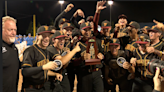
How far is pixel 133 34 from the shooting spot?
4230mm

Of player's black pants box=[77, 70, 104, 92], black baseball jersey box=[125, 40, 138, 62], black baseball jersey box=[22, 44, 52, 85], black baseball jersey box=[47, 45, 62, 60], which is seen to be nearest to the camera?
black baseball jersey box=[22, 44, 52, 85]

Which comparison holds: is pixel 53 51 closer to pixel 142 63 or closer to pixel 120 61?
pixel 120 61

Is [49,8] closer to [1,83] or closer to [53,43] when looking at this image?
[53,43]

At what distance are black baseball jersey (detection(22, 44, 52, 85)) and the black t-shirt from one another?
141 mm

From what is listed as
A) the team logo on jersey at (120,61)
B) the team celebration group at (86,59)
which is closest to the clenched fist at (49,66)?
the team celebration group at (86,59)

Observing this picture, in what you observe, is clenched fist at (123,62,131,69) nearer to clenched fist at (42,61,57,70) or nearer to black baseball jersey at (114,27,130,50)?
black baseball jersey at (114,27,130,50)

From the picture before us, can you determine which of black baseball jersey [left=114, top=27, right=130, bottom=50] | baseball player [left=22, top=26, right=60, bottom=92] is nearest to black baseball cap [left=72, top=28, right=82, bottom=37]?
black baseball jersey [left=114, top=27, right=130, bottom=50]

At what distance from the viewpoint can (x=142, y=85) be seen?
3.49 meters

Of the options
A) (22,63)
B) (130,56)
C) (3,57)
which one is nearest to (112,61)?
(130,56)

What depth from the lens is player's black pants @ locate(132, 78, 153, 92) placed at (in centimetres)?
342

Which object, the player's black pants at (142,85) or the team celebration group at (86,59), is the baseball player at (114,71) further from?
the player's black pants at (142,85)

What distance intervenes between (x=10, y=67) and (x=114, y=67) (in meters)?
2.51

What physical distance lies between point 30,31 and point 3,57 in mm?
Answer: 1499

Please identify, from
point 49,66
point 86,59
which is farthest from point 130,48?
point 49,66
